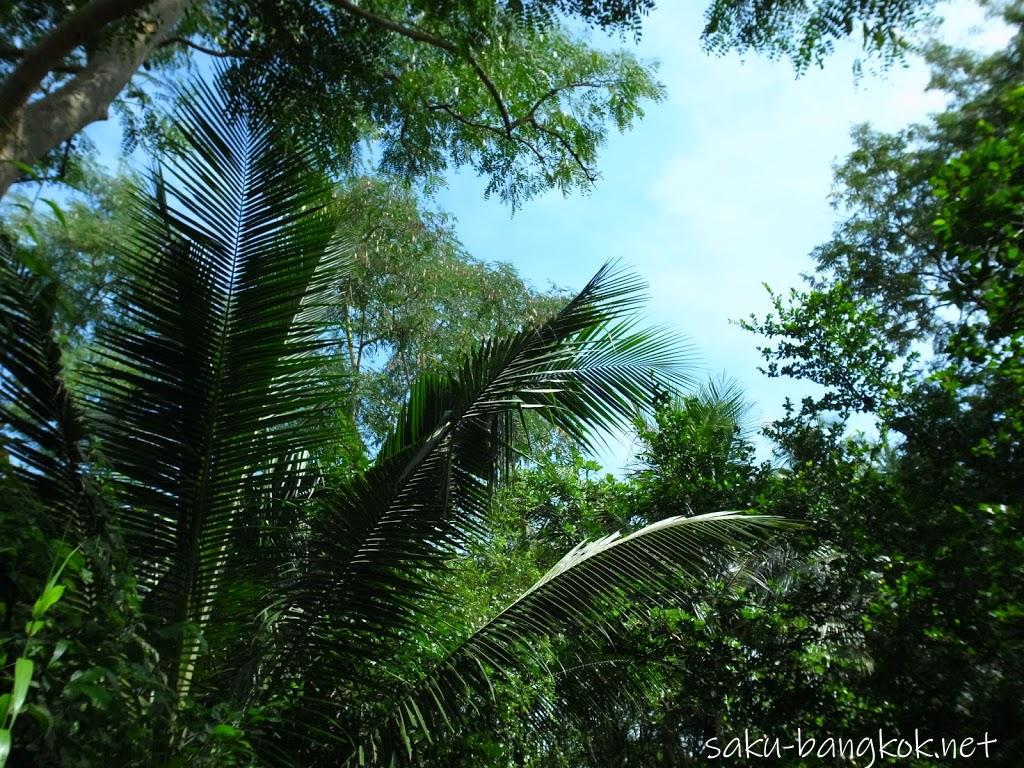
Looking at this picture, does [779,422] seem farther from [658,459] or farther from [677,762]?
[677,762]

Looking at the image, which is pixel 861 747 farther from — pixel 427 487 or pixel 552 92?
pixel 552 92

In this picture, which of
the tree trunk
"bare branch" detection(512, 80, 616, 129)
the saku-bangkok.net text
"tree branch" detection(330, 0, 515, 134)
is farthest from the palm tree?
"bare branch" detection(512, 80, 616, 129)

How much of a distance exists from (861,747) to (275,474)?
3601mm

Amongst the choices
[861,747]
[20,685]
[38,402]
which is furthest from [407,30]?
[20,685]

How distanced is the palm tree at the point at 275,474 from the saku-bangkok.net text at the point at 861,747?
4.51 ft

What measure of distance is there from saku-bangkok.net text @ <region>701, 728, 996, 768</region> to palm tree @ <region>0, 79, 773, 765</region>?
1.37m

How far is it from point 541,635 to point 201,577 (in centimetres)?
171

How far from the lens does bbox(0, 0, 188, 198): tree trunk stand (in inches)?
176

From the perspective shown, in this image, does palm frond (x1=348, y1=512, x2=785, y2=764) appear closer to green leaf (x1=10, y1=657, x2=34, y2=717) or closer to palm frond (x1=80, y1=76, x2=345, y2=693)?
palm frond (x1=80, y1=76, x2=345, y2=693)

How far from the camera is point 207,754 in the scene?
2809 mm

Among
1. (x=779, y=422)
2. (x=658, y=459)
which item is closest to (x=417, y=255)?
(x=658, y=459)

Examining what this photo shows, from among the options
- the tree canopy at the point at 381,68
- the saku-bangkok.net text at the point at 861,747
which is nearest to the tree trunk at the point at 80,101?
the tree canopy at the point at 381,68

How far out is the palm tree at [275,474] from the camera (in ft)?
12.5

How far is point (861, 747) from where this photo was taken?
16.1 feet
